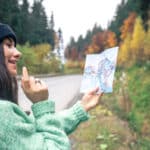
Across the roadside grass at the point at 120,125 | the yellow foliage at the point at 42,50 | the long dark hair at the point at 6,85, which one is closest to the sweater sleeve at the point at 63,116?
the long dark hair at the point at 6,85

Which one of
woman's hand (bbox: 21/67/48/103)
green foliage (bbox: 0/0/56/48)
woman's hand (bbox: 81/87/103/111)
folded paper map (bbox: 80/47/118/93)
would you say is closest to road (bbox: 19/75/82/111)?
folded paper map (bbox: 80/47/118/93)

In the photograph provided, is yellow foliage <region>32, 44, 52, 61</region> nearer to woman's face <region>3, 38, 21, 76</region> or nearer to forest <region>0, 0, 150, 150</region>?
forest <region>0, 0, 150, 150</region>

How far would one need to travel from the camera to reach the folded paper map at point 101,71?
8.95ft

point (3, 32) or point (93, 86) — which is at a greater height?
point (3, 32)

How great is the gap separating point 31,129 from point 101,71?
1023mm

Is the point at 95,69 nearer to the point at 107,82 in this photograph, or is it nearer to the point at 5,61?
the point at 107,82

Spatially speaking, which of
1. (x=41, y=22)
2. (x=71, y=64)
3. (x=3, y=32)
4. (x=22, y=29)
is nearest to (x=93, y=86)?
(x=3, y=32)

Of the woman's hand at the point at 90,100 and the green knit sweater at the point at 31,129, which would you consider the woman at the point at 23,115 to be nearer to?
the green knit sweater at the point at 31,129

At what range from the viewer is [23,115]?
1883 mm

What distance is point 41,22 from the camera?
50.1m

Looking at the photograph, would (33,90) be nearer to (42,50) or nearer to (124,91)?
(124,91)

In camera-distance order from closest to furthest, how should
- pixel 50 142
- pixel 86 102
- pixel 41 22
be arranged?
pixel 50 142 → pixel 86 102 → pixel 41 22

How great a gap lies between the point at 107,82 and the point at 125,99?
7801mm

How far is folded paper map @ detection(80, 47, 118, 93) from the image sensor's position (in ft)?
8.95
